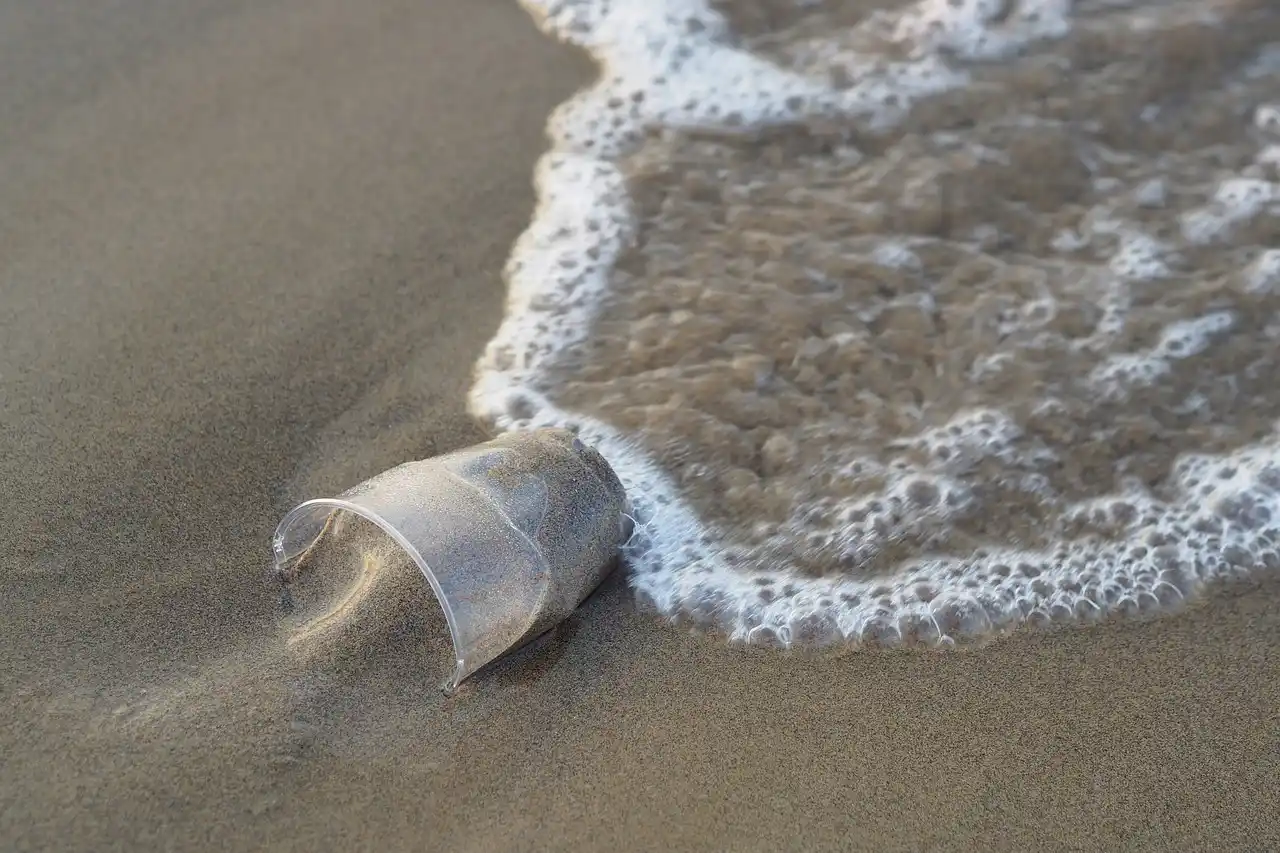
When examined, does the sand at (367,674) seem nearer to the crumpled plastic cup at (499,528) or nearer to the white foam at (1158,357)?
the crumpled plastic cup at (499,528)

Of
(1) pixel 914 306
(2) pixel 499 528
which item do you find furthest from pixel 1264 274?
(2) pixel 499 528

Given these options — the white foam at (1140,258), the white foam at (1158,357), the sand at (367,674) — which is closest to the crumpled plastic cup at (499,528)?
the sand at (367,674)

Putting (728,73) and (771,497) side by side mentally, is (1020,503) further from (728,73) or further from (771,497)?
(728,73)

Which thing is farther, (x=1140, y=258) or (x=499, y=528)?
(x=1140, y=258)

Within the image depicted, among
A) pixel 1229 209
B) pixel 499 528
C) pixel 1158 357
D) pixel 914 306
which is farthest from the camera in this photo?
pixel 1229 209

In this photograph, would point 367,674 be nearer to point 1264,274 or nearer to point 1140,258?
point 1140,258

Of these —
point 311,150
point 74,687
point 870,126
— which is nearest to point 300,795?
point 74,687
